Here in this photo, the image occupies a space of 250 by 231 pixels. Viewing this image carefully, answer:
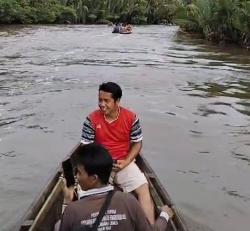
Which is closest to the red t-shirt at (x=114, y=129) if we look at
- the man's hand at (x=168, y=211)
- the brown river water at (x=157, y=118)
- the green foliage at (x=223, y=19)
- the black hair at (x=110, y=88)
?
the black hair at (x=110, y=88)

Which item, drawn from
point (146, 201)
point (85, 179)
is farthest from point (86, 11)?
point (85, 179)

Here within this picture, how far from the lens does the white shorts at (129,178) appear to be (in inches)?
218

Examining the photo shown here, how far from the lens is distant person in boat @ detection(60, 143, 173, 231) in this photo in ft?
10.6

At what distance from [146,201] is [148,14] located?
164 feet

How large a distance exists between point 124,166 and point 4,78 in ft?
39.4

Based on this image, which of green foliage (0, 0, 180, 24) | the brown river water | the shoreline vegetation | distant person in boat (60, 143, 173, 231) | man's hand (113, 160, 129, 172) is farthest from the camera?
green foliage (0, 0, 180, 24)

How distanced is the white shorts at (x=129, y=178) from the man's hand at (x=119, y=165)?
0.20 ft

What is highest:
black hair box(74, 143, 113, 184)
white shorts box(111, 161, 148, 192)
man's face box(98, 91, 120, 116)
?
black hair box(74, 143, 113, 184)

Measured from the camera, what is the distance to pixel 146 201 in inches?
208

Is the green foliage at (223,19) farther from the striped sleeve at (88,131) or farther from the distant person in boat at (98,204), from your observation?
the distant person in boat at (98,204)

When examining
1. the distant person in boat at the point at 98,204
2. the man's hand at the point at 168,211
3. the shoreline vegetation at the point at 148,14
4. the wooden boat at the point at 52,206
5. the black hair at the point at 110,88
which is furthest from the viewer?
the shoreline vegetation at the point at 148,14

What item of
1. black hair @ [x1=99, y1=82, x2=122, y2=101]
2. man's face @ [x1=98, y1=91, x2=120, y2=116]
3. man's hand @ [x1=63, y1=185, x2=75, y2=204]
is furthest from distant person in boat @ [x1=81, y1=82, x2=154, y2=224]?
man's hand @ [x1=63, y1=185, x2=75, y2=204]

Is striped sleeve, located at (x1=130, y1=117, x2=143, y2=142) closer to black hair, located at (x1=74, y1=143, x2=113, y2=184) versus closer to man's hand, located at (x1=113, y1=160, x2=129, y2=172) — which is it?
man's hand, located at (x1=113, y1=160, x2=129, y2=172)

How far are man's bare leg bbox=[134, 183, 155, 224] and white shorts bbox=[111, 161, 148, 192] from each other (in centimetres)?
6
